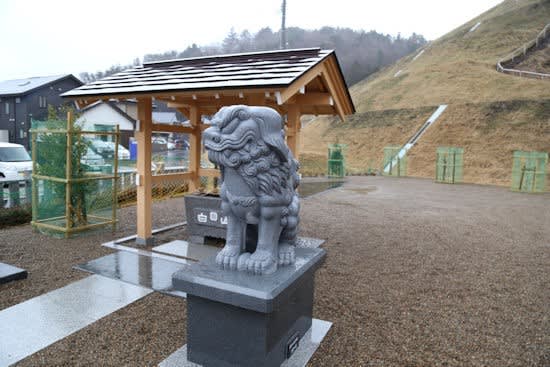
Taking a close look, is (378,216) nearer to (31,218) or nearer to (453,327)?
(453,327)

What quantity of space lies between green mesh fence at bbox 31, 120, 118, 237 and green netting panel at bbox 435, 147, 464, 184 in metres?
17.8

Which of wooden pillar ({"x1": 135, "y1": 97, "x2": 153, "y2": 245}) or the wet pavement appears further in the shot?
wooden pillar ({"x1": 135, "y1": 97, "x2": 153, "y2": 245})

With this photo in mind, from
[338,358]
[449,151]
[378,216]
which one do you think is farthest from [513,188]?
[338,358]

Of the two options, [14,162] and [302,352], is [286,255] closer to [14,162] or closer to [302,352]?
[302,352]

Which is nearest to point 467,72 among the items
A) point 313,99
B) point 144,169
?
point 313,99

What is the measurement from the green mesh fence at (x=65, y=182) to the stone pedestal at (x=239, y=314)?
4.37 m

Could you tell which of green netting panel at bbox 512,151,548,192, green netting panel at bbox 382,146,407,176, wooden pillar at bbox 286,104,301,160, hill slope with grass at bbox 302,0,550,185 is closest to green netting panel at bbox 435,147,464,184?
hill slope with grass at bbox 302,0,550,185

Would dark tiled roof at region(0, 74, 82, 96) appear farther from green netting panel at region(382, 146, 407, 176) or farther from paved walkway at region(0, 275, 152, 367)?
paved walkway at region(0, 275, 152, 367)

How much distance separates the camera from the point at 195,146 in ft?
24.0

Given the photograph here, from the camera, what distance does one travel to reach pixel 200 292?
106 inches

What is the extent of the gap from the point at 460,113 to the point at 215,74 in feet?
92.4

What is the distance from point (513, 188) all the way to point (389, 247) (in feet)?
45.0

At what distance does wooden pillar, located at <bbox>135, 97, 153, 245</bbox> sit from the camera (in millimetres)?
5770

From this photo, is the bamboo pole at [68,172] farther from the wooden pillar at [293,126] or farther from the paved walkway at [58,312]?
the wooden pillar at [293,126]
